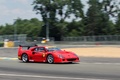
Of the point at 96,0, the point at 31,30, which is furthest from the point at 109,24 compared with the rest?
the point at 31,30

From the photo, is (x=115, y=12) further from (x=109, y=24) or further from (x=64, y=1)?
(x=64, y=1)

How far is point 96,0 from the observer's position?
112 m

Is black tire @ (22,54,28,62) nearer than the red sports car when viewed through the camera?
No

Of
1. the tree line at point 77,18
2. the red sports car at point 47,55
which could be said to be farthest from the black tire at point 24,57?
the tree line at point 77,18

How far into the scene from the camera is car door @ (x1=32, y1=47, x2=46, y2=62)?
2238 cm

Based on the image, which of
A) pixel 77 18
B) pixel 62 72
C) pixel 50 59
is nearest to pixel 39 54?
pixel 50 59

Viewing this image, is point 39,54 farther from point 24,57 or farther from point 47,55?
point 24,57

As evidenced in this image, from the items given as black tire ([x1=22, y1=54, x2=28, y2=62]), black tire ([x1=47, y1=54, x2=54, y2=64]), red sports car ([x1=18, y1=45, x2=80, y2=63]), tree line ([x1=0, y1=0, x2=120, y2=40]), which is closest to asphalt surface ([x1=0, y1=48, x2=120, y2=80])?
red sports car ([x1=18, y1=45, x2=80, y2=63])

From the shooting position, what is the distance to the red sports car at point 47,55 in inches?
834

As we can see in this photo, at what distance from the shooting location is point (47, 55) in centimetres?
2191

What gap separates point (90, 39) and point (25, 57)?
224 feet

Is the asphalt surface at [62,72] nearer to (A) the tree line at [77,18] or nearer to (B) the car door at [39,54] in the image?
(B) the car door at [39,54]

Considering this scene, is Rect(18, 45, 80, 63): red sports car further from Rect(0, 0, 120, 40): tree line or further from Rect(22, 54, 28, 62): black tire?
Rect(0, 0, 120, 40): tree line

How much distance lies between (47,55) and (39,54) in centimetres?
94
